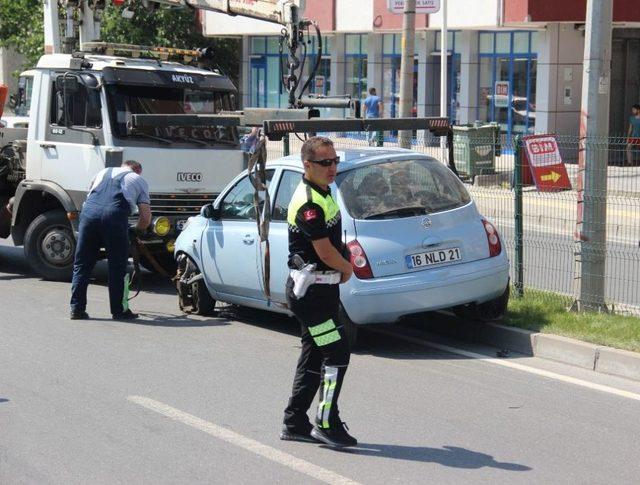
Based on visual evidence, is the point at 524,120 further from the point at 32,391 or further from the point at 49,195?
the point at 32,391

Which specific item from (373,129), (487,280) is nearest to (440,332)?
(487,280)

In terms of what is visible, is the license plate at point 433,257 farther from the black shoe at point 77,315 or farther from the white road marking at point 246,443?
the black shoe at point 77,315

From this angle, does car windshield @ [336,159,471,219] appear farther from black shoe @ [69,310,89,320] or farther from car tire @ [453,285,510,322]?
black shoe @ [69,310,89,320]

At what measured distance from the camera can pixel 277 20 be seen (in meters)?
13.9

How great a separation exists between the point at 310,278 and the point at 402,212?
281 centimetres

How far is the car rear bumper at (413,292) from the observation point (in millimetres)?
8961

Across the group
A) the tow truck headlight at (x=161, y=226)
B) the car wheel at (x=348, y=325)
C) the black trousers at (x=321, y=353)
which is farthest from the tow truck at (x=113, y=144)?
the black trousers at (x=321, y=353)

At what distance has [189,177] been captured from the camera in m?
12.9

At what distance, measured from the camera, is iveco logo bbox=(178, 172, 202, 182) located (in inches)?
506

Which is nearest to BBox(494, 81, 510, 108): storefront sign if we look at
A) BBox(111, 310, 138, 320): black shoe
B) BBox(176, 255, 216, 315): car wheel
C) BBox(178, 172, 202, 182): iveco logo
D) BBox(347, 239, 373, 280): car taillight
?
BBox(178, 172, 202, 182): iveco logo

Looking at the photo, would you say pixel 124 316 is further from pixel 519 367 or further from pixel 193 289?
pixel 519 367

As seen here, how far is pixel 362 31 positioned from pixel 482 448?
1013 inches

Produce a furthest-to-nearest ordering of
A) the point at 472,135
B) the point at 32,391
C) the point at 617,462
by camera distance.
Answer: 1. the point at 472,135
2. the point at 32,391
3. the point at 617,462

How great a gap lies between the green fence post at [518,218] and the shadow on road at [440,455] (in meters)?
4.22
